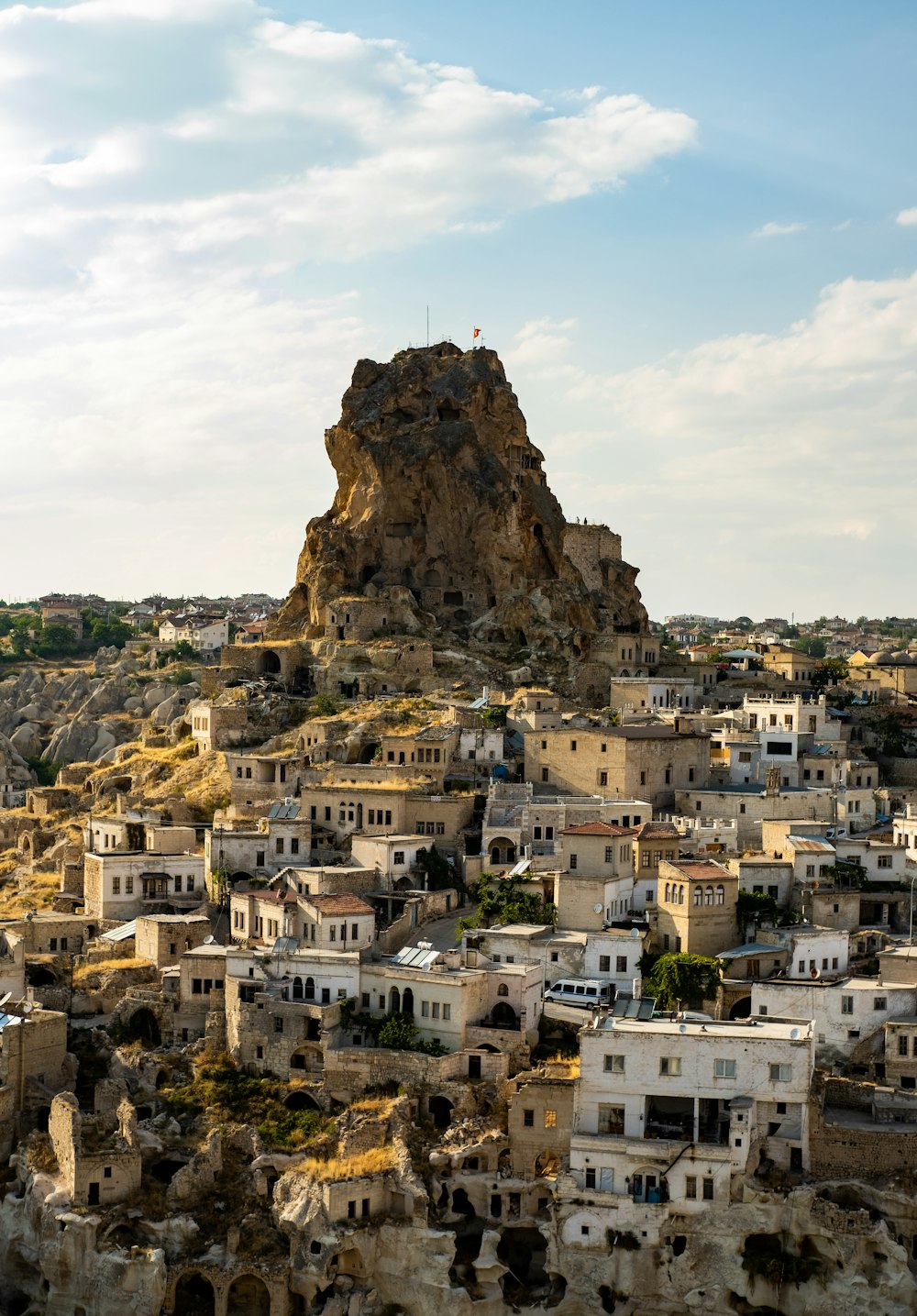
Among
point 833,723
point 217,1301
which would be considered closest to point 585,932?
point 217,1301

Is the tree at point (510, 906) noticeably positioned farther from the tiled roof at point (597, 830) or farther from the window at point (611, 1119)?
the window at point (611, 1119)

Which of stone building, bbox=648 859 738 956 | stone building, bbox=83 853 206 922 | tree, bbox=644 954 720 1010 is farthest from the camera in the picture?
stone building, bbox=83 853 206 922

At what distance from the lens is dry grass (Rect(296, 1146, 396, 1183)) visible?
38.7 metres

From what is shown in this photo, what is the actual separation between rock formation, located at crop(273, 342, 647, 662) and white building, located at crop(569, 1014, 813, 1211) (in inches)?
1434

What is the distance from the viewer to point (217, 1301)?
3819 centimetres

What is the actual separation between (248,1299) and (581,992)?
1127cm

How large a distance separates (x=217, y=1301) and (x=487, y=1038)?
899cm

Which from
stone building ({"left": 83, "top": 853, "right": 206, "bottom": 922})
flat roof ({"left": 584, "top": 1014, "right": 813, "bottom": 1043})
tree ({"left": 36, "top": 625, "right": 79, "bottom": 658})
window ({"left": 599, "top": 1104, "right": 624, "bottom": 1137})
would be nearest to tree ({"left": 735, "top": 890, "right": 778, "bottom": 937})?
flat roof ({"left": 584, "top": 1014, "right": 813, "bottom": 1043})

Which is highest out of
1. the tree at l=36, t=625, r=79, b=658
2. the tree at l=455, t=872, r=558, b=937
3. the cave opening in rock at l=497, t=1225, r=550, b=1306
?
the tree at l=36, t=625, r=79, b=658

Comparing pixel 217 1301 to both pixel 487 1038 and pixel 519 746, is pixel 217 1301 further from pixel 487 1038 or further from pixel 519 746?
pixel 519 746

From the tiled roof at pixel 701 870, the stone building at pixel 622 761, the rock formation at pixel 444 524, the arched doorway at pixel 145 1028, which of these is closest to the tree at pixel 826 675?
the rock formation at pixel 444 524

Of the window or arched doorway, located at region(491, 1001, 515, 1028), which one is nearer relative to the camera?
the window

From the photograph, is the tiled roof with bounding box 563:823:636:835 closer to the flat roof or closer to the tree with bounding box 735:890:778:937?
the tree with bounding box 735:890:778:937

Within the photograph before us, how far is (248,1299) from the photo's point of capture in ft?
128
